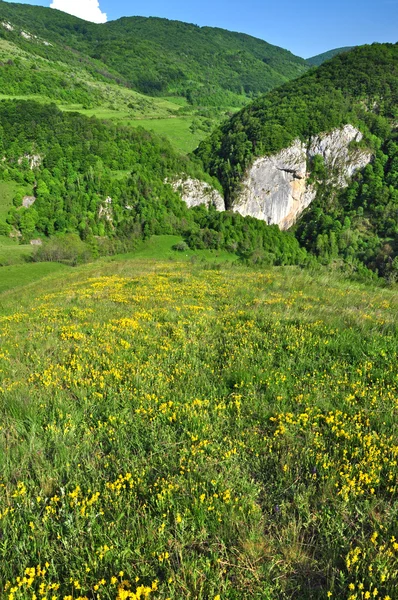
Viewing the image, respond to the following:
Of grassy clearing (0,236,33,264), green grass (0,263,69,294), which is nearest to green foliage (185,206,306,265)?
grassy clearing (0,236,33,264)

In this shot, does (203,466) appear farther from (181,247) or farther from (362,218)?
(362,218)

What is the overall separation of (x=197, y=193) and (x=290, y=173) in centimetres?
5232

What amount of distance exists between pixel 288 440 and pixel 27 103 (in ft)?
664

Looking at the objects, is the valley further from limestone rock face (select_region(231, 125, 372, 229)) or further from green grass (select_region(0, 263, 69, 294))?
limestone rock face (select_region(231, 125, 372, 229))

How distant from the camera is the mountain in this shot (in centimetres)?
16338

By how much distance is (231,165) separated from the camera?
6850 inches

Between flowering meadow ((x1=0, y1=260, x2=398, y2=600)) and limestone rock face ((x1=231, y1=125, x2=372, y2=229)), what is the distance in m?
172

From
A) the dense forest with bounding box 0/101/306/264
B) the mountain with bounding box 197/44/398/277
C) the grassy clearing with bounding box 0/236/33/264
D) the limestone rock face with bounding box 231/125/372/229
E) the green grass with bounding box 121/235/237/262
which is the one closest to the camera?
the grassy clearing with bounding box 0/236/33/264

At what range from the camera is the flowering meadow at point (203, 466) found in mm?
2854

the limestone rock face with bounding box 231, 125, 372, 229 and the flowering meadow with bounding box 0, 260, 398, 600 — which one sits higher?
the limestone rock face with bounding box 231, 125, 372, 229

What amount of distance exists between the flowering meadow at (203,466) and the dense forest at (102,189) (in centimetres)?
11872

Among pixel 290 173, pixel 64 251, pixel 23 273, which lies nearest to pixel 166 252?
pixel 64 251

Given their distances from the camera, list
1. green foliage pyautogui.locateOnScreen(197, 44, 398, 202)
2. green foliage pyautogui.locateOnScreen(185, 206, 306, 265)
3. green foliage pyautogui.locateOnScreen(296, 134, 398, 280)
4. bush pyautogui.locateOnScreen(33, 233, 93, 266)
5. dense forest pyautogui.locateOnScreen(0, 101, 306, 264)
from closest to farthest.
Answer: bush pyautogui.locateOnScreen(33, 233, 93, 266) → dense forest pyautogui.locateOnScreen(0, 101, 306, 264) → green foliage pyautogui.locateOnScreen(185, 206, 306, 265) → green foliage pyautogui.locateOnScreen(296, 134, 398, 280) → green foliage pyautogui.locateOnScreen(197, 44, 398, 202)

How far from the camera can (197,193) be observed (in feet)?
542
